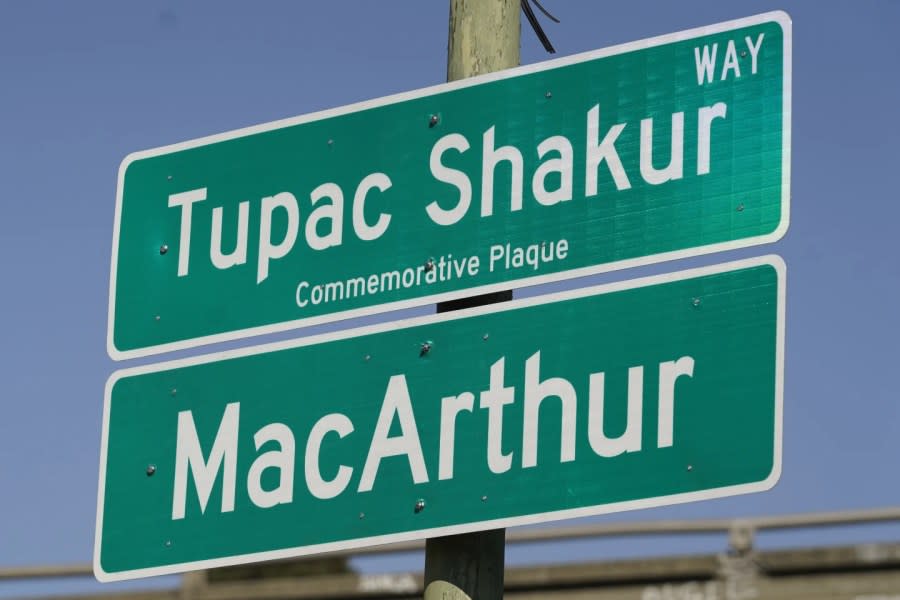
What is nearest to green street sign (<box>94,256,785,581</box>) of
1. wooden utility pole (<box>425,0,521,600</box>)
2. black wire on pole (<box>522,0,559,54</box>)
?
wooden utility pole (<box>425,0,521,600</box>)

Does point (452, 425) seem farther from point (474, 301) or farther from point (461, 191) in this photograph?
point (461, 191)

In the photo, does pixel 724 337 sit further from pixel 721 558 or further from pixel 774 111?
pixel 721 558

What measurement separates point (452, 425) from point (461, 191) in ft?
2.13

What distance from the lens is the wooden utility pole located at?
4000 millimetres

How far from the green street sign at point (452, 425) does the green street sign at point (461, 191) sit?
4.7 inches

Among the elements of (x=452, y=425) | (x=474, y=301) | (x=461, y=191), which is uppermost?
(x=461, y=191)

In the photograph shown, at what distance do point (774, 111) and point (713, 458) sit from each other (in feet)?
2.92

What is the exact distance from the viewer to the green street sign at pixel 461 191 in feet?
13.4

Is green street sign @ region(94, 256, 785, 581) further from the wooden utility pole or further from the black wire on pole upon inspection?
the black wire on pole

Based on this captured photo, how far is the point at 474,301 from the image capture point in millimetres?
4297

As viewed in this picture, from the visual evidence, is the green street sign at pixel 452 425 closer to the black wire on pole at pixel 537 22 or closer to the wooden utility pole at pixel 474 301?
the wooden utility pole at pixel 474 301

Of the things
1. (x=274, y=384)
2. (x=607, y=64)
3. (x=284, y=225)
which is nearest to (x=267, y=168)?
(x=284, y=225)

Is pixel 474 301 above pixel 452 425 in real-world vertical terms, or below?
above

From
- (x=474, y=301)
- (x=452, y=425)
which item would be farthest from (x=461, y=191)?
(x=452, y=425)
